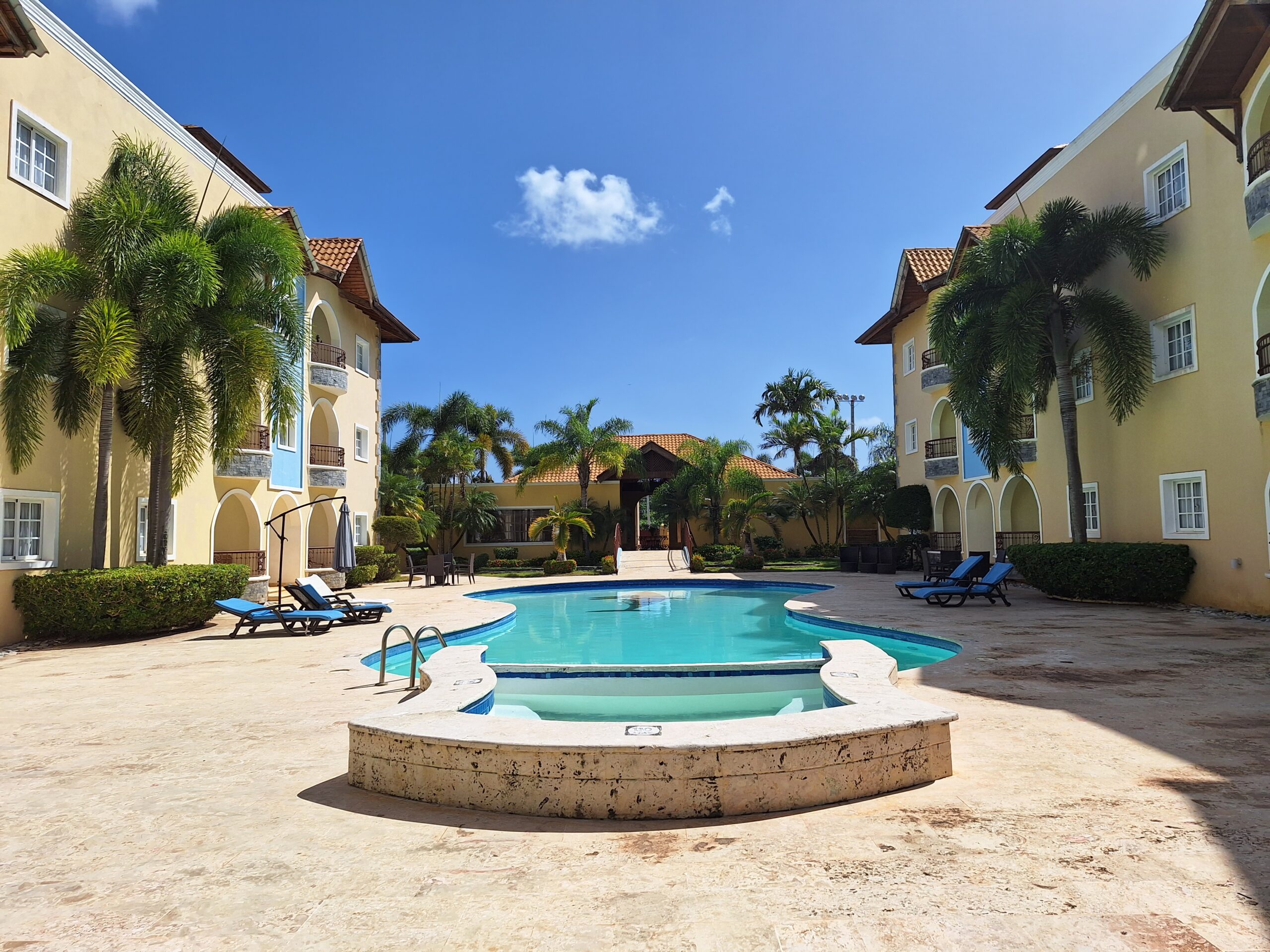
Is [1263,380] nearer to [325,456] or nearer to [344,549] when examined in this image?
[344,549]

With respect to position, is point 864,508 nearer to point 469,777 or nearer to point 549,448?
point 549,448

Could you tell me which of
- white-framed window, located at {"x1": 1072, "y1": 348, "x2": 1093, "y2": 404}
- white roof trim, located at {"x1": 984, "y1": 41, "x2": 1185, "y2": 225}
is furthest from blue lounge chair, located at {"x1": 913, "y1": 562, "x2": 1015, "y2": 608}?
white roof trim, located at {"x1": 984, "y1": 41, "x2": 1185, "y2": 225}

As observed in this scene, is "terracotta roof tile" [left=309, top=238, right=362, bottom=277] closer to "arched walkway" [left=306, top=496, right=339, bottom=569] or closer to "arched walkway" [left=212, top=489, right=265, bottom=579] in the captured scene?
"arched walkway" [left=306, top=496, right=339, bottom=569]

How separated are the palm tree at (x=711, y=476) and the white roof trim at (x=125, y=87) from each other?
21.6 metres

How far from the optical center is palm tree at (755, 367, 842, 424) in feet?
140

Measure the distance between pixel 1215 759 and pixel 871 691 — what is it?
2.25 metres

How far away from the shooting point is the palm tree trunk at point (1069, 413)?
16.9 metres

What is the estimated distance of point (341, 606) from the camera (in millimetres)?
14648

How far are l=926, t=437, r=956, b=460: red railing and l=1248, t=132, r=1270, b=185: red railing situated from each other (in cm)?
1371

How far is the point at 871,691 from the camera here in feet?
20.7

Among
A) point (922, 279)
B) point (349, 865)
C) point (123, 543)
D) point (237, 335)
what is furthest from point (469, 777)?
point (922, 279)

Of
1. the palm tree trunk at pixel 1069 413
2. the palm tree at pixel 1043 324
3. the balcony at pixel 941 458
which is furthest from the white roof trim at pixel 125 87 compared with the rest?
the balcony at pixel 941 458

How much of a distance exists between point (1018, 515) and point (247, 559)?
877 inches

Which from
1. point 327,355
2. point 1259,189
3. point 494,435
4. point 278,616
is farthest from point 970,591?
point 494,435
